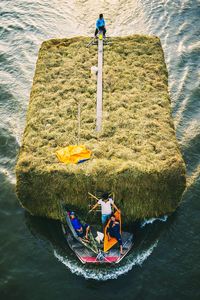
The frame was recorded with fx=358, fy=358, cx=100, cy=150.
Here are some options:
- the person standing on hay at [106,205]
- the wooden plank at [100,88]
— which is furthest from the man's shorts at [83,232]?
the wooden plank at [100,88]

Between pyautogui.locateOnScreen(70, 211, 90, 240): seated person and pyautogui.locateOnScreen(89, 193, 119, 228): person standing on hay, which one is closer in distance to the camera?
pyautogui.locateOnScreen(89, 193, 119, 228): person standing on hay

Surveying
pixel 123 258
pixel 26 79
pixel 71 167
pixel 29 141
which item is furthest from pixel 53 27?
pixel 123 258

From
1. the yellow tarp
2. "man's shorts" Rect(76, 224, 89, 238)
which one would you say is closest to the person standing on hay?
"man's shorts" Rect(76, 224, 89, 238)

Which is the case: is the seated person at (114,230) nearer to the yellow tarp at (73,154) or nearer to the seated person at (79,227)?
the seated person at (79,227)

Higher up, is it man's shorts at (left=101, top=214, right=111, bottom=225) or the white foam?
man's shorts at (left=101, top=214, right=111, bottom=225)

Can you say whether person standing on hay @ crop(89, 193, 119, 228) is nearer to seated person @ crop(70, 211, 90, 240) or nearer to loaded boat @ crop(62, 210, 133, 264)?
loaded boat @ crop(62, 210, 133, 264)

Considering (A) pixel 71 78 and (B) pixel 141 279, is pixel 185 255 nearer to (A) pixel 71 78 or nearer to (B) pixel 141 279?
(B) pixel 141 279
